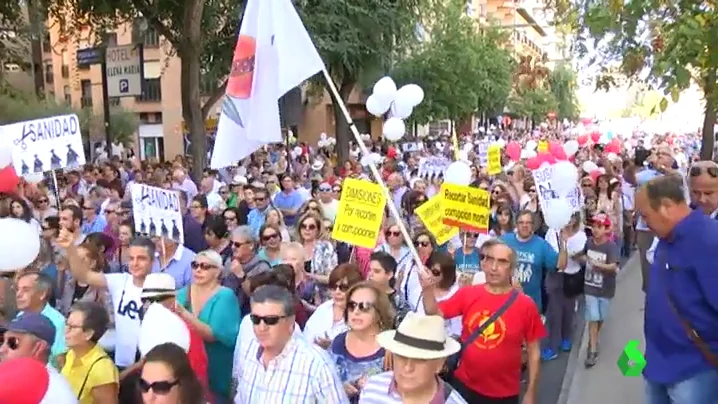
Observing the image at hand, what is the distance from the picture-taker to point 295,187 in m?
11.6

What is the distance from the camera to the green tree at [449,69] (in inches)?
1352

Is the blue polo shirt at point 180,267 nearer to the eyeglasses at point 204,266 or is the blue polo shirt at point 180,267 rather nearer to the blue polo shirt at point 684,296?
the eyeglasses at point 204,266

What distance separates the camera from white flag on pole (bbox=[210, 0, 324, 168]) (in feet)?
19.2

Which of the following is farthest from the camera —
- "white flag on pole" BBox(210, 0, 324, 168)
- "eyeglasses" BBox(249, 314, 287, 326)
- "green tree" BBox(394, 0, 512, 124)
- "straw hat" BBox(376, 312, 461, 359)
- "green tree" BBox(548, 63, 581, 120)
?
"green tree" BBox(548, 63, 581, 120)

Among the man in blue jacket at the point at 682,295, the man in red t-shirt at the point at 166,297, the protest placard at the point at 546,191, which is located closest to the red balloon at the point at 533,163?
the protest placard at the point at 546,191

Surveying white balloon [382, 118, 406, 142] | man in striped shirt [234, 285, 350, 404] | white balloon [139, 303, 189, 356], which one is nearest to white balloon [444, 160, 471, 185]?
white balloon [382, 118, 406, 142]

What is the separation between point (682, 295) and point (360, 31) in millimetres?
17835

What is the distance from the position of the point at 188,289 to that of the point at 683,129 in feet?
139

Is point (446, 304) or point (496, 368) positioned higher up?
point (446, 304)

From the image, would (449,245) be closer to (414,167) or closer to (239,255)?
(239,255)

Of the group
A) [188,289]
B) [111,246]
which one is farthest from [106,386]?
[111,246]

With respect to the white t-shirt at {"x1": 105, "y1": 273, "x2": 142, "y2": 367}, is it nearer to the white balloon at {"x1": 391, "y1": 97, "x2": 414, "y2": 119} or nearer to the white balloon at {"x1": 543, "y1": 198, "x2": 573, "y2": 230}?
the white balloon at {"x1": 543, "y1": 198, "x2": 573, "y2": 230}

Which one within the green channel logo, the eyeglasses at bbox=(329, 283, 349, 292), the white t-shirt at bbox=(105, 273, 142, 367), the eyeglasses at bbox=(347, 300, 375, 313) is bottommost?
the green channel logo

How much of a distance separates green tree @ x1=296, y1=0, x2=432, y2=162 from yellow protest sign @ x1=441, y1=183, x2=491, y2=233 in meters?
13.1
